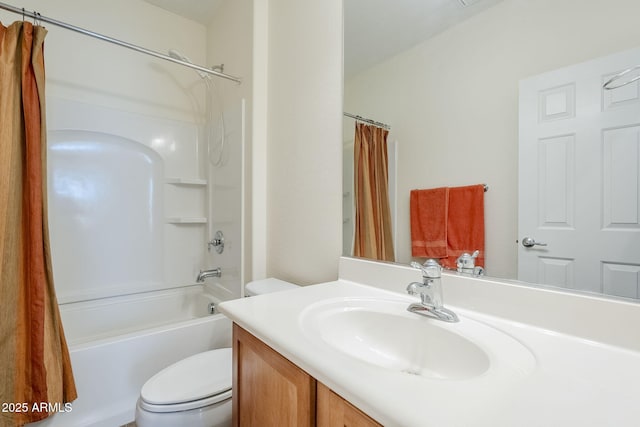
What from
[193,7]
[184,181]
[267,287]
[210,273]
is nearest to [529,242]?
[267,287]

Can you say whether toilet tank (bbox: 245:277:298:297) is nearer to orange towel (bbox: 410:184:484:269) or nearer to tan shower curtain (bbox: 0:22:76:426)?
orange towel (bbox: 410:184:484:269)

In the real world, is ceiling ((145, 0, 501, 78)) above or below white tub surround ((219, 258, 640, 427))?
above

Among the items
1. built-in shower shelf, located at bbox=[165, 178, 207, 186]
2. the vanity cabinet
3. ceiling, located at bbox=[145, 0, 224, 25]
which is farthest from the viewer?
built-in shower shelf, located at bbox=[165, 178, 207, 186]

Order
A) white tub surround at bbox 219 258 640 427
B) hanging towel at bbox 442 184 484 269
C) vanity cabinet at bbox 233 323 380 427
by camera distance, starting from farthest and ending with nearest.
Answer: hanging towel at bbox 442 184 484 269 → vanity cabinet at bbox 233 323 380 427 → white tub surround at bbox 219 258 640 427

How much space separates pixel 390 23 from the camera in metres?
1.12

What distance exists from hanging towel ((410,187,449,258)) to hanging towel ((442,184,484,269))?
0.02m

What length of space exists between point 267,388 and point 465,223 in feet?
2.41

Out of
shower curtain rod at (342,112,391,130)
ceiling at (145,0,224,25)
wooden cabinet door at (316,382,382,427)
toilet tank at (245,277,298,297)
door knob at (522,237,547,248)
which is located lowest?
toilet tank at (245,277,298,297)

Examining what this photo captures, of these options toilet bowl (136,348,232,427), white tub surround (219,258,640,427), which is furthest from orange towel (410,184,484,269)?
toilet bowl (136,348,232,427)

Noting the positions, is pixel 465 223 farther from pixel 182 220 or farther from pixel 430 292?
pixel 182 220

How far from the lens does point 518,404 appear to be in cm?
40

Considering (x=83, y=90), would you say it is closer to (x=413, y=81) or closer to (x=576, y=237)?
(x=413, y=81)

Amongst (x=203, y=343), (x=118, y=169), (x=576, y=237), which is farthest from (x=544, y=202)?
(x=118, y=169)

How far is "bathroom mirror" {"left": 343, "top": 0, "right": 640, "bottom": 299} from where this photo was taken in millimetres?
622
